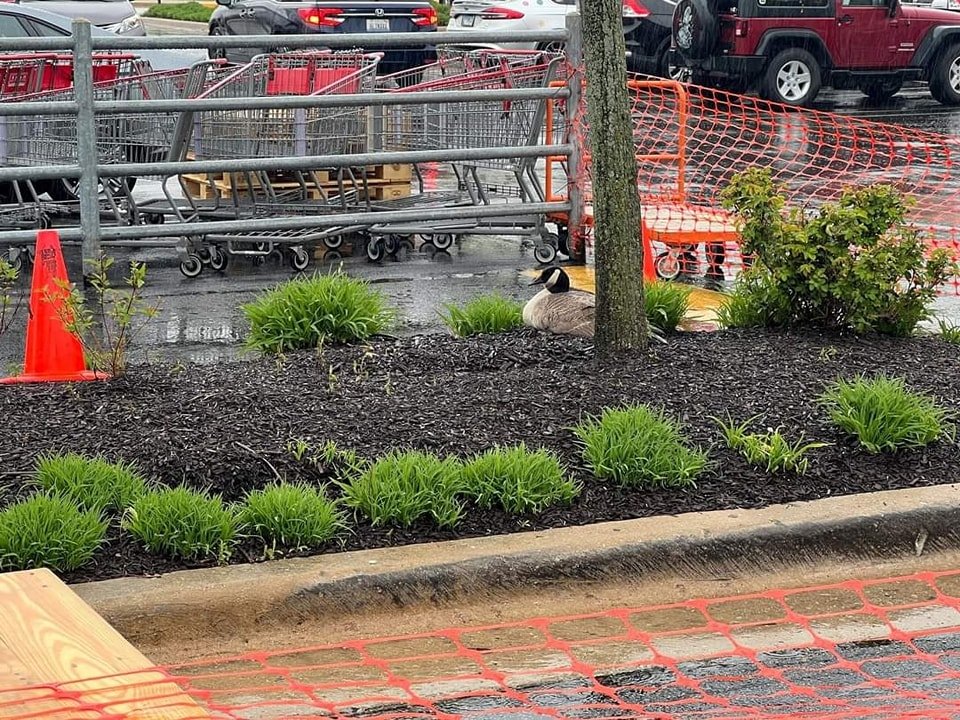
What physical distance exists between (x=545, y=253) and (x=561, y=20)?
1454 centimetres

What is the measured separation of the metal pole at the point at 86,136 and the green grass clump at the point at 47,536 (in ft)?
14.2

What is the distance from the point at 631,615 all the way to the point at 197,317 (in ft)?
15.1

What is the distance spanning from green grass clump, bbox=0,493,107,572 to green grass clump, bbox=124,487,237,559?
0.44ft

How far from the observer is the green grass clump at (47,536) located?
15.0 ft

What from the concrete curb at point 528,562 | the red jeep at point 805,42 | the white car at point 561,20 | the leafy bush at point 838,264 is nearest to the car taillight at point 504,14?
the white car at point 561,20

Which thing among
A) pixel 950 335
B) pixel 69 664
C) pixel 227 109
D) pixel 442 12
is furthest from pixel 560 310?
pixel 442 12

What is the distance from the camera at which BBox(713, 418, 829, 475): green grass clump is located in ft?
17.8

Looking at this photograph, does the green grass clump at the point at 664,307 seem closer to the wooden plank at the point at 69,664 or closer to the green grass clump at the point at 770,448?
the green grass clump at the point at 770,448

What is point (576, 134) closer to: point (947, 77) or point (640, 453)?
point (640, 453)

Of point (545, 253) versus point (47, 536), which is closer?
point (47, 536)

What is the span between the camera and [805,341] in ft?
22.7

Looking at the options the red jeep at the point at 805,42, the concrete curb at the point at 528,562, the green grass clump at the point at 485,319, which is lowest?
the concrete curb at the point at 528,562

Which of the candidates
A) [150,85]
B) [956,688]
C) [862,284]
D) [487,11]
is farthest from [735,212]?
[487,11]

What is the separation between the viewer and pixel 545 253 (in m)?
10.4
